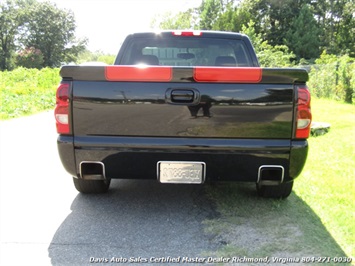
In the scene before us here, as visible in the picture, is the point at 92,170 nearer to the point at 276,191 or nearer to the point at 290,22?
the point at 276,191

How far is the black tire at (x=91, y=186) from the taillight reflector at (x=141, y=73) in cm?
135

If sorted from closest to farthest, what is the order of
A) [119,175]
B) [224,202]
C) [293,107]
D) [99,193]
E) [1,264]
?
1. [1,264]
2. [293,107]
3. [119,175]
4. [224,202]
5. [99,193]

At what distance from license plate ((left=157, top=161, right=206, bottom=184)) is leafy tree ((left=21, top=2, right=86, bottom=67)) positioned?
211 ft

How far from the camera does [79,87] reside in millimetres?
2760

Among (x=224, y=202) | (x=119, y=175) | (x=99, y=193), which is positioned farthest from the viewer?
(x=99, y=193)

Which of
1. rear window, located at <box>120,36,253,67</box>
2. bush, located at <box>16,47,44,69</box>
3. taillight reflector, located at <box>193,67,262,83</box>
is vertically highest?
rear window, located at <box>120,36,253,67</box>

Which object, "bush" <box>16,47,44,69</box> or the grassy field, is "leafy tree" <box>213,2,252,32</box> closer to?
"bush" <box>16,47,44,69</box>

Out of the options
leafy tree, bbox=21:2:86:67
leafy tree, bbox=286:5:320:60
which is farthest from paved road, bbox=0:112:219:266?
leafy tree, bbox=21:2:86:67

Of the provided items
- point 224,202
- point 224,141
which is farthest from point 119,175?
point 224,202

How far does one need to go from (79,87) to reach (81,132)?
37 centimetres

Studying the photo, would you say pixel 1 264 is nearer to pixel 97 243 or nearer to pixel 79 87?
pixel 97 243

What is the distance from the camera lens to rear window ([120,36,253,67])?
4184 mm

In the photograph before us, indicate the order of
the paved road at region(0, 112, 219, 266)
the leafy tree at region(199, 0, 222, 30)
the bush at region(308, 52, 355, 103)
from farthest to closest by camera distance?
the leafy tree at region(199, 0, 222, 30) → the bush at region(308, 52, 355, 103) → the paved road at region(0, 112, 219, 266)

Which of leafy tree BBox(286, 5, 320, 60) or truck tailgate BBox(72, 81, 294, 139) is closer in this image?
truck tailgate BBox(72, 81, 294, 139)
